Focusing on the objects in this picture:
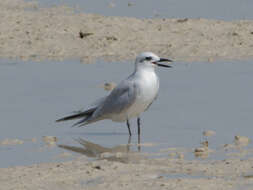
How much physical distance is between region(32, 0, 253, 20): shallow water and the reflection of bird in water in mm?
7378

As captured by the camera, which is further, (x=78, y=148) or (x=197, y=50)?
(x=197, y=50)

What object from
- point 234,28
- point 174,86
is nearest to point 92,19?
point 234,28

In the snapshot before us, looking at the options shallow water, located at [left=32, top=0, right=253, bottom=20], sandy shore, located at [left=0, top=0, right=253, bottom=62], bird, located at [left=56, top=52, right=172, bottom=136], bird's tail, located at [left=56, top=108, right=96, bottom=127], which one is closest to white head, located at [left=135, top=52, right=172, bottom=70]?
bird, located at [left=56, top=52, right=172, bottom=136]

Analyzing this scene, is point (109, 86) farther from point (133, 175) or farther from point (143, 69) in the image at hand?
point (133, 175)

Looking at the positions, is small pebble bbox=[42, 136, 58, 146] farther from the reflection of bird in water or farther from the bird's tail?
the bird's tail

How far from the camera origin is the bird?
34.5ft

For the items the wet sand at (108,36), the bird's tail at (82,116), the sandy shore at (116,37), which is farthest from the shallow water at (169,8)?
the bird's tail at (82,116)

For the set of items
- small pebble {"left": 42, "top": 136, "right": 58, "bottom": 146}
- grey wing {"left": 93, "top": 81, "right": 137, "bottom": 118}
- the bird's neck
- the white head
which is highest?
the white head

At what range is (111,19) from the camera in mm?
16547

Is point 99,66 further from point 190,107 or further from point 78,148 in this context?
point 78,148

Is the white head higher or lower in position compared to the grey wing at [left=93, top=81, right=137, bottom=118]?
higher

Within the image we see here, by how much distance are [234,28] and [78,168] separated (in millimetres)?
7644

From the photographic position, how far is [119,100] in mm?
10625

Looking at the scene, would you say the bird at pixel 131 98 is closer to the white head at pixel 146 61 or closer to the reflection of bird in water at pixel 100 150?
the white head at pixel 146 61
